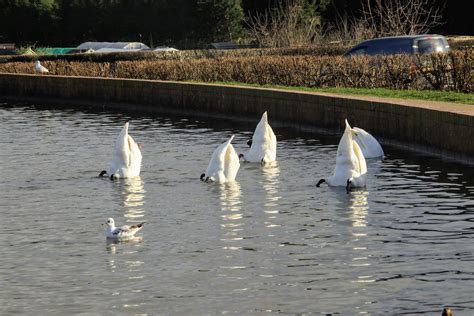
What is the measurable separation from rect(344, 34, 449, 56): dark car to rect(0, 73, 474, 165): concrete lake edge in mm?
4336

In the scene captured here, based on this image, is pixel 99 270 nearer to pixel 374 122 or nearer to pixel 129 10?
pixel 374 122

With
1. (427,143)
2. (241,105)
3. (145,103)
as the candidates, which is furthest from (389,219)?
(145,103)

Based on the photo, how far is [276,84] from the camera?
106 ft

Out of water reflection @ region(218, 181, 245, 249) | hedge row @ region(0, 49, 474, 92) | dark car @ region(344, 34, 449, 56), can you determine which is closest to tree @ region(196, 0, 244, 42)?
hedge row @ region(0, 49, 474, 92)

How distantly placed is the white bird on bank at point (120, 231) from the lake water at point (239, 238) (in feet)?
0.40

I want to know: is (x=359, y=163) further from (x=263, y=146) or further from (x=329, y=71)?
(x=329, y=71)

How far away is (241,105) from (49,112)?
740cm

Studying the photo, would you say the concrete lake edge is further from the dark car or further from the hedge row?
the dark car

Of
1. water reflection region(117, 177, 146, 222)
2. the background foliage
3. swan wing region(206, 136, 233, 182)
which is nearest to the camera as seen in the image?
water reflection region(117, 177, 146, 222)

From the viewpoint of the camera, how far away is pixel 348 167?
55.5ft

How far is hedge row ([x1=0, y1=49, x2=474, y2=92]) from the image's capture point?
2617 cm

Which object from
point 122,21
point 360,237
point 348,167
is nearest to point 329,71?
point 348,167

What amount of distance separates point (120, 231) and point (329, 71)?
57.9 feet

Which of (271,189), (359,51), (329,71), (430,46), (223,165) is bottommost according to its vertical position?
(271,189)
